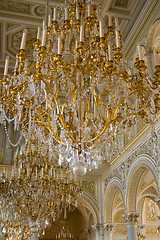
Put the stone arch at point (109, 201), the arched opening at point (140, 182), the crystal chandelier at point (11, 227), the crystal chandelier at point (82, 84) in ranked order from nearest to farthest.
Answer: the crystal chandelier at point (82, 84) → the arched opening at point (140, 182) → the crystal chandelier at point (11, 227) → the stone arch at point (109, 201)

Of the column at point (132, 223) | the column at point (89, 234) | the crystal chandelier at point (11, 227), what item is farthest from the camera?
the column at point (89, 234)

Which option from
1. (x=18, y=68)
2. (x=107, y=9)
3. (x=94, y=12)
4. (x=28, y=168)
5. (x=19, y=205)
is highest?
(x=107, y=9)

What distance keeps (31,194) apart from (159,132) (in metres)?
4.00

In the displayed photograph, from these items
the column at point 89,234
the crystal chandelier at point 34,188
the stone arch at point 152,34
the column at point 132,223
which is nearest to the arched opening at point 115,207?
the column at point 132,223

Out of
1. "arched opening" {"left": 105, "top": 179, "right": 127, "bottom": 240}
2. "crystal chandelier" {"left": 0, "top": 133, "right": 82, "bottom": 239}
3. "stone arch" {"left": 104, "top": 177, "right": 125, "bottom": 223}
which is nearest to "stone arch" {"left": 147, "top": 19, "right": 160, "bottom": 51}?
"crystal chandelier" {"left": 0, "top": 133, "right": 82, "bottom": 239}

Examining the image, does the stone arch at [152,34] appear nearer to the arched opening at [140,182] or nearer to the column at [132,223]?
the arched opening at [140,182]

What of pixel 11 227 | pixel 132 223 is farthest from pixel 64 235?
pixel 132 223

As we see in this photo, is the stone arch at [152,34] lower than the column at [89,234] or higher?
higher

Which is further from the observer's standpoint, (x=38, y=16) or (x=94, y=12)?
(x=38, y=16)

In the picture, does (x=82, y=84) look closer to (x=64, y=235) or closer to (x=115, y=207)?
(x=115, y=207)

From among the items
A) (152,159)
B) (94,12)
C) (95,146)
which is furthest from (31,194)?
(94,12)

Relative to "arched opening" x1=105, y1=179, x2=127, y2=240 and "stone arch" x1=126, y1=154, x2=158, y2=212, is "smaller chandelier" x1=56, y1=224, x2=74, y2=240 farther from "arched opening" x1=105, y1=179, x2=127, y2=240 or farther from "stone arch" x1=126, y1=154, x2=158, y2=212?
"stone arch" x1=126, y1=154, x2=158, y2=212

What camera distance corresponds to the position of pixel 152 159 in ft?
25.5

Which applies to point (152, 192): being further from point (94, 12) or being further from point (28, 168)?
point (94, 12)
